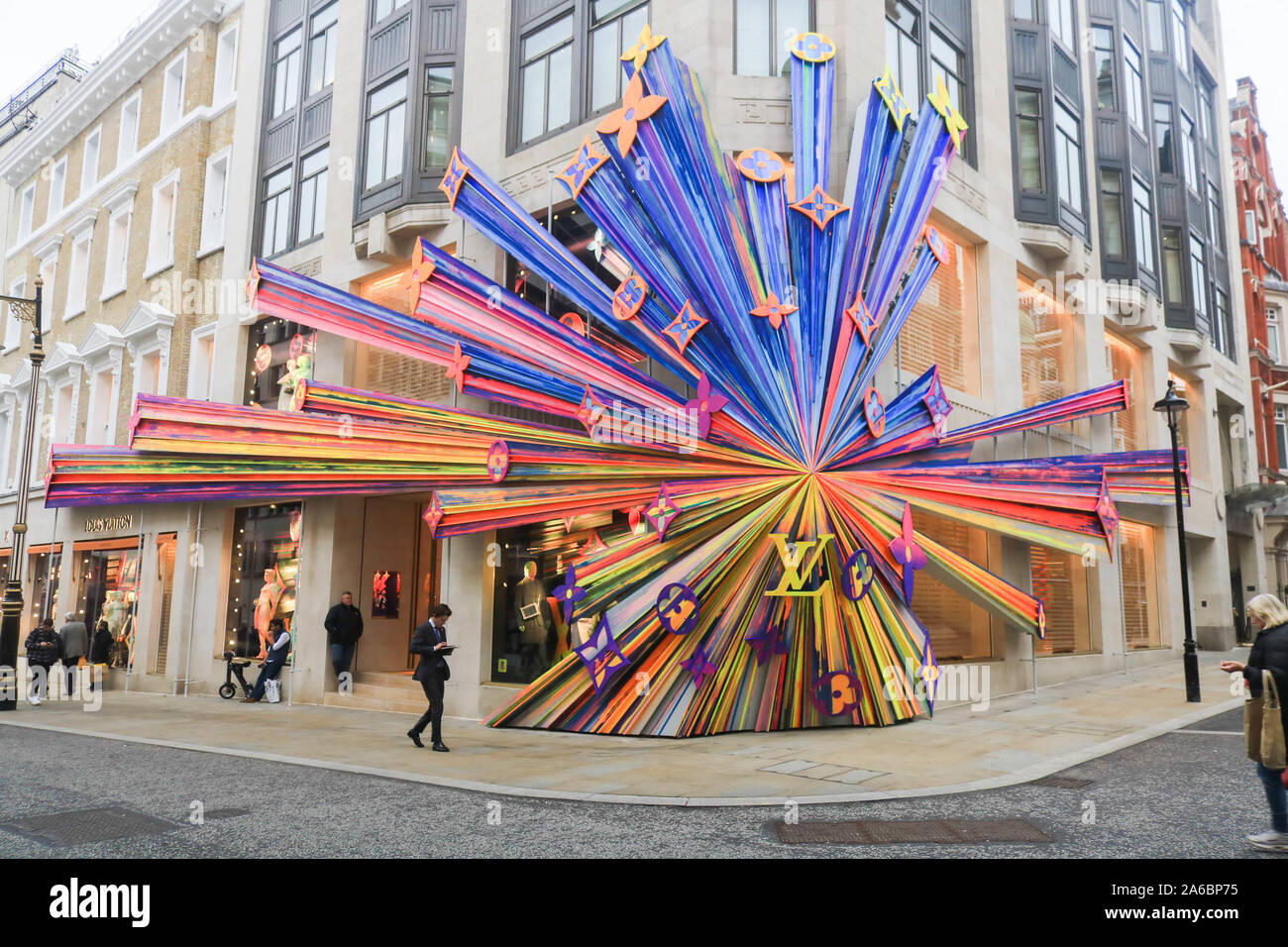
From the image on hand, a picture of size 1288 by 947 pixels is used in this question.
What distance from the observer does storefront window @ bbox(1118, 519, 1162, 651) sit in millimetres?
23016

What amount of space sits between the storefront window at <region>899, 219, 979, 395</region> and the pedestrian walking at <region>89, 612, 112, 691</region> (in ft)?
65.2

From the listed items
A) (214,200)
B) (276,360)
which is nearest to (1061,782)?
(276,360)

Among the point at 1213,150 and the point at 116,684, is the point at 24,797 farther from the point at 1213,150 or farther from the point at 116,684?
the point at 1213,150

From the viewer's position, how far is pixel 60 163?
3362 centimetres

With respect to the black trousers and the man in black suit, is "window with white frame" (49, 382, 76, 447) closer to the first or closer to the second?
the man in black suit

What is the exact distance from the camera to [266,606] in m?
20.5

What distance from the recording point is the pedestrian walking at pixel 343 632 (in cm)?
1839

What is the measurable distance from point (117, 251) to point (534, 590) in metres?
20.9

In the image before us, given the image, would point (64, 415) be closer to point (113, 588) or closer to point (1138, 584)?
point (113, 588)

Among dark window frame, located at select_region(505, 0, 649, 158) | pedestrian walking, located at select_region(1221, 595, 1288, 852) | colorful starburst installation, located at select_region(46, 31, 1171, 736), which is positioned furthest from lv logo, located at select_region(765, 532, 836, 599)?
dark window frame, located at select_region(505, 0, 649, 158)

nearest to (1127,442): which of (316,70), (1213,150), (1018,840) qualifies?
(1213,150)

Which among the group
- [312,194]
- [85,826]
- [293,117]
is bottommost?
[85,826]

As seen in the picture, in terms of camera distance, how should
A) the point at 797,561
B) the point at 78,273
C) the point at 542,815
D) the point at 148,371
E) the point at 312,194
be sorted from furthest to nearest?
the point at 78,273
the point at 148,371
the point at 312,194
the point at 797,561
the point at 542,815
